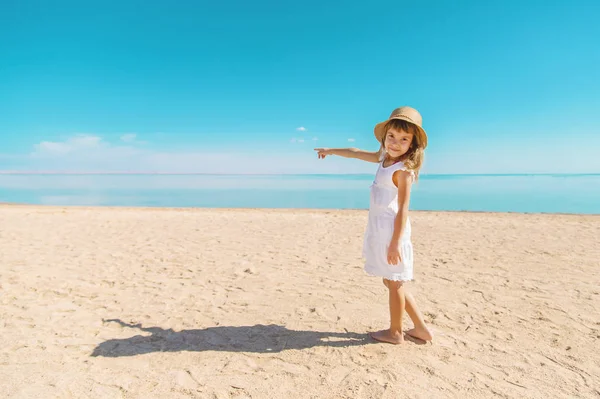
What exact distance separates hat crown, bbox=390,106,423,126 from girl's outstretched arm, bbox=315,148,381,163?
434 millimetres

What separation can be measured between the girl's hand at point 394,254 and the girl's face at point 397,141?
0.69 m

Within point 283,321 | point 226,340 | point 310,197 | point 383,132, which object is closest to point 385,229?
point 383,132

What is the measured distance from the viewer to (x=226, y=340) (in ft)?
10.4

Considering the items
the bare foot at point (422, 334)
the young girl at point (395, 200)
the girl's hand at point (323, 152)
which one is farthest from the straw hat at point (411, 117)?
the bare foot at point (422, 334)

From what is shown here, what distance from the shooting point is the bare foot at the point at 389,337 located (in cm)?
301

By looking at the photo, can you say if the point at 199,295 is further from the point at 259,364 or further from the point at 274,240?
the point at 274,240

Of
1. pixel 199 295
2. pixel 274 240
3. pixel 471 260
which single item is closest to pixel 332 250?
pixel 274 240

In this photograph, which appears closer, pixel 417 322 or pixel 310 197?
pixel 417 322

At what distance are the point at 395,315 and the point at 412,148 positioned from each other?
137 cm

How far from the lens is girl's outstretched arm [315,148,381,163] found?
3.02 m

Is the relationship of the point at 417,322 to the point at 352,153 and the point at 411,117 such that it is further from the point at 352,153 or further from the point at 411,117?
the point at 411,117

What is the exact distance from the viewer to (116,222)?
33.5ft

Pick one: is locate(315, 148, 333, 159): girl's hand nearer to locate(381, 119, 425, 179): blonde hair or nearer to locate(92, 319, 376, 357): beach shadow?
locate(381, 119, 425, 179): blonde hair

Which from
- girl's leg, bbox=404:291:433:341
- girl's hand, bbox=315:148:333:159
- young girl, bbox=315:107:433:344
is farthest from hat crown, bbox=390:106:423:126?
girl's leg, bbox=404:291:433:341
